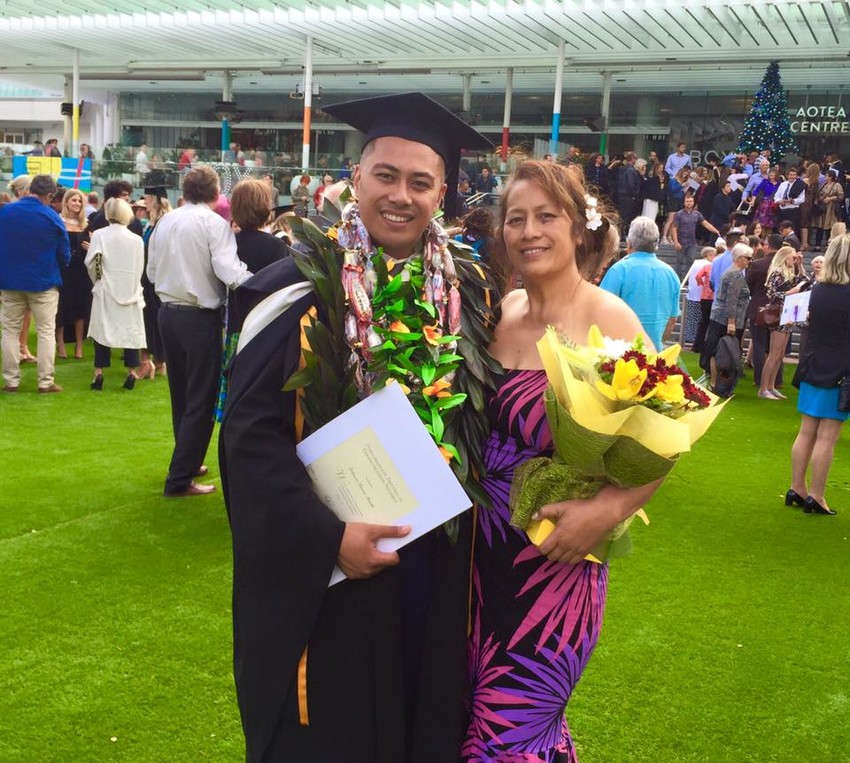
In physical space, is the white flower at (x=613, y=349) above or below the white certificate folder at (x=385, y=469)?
above

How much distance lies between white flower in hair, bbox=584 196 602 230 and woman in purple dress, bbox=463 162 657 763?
0.5 inches

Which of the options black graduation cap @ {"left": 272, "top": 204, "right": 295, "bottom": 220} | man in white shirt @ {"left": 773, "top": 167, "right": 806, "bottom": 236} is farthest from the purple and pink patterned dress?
man in white shirt @ {"left": 773, "top": 167, "right": 806, "bottom": 236}

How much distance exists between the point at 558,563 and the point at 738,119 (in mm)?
26469

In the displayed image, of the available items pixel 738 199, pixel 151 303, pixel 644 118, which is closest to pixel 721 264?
pixel 738 199

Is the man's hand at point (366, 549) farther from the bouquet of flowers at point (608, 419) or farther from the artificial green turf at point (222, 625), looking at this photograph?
the artificial green turf at point (222, 625)

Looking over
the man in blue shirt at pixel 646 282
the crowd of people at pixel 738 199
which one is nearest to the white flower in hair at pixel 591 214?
the man in blue shirt at pixel 646 282

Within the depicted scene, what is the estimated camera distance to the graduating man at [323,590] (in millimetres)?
2018

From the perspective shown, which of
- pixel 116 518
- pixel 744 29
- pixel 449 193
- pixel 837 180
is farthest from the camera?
pixel 744 29

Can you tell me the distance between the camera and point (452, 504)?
1.95m

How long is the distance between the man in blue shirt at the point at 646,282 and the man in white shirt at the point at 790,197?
10.1m

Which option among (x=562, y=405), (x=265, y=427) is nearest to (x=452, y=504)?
(x=562, y=405)

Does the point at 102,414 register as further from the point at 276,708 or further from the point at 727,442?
the point at 276,708

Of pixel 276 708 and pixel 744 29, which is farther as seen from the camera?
pixel 744 29

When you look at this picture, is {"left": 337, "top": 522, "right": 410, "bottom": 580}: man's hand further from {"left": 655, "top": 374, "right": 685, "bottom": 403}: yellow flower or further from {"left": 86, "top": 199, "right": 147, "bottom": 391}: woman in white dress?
{"left": 86, "top": 199, "right": 147, "bottom": 391}: woman in white dress
